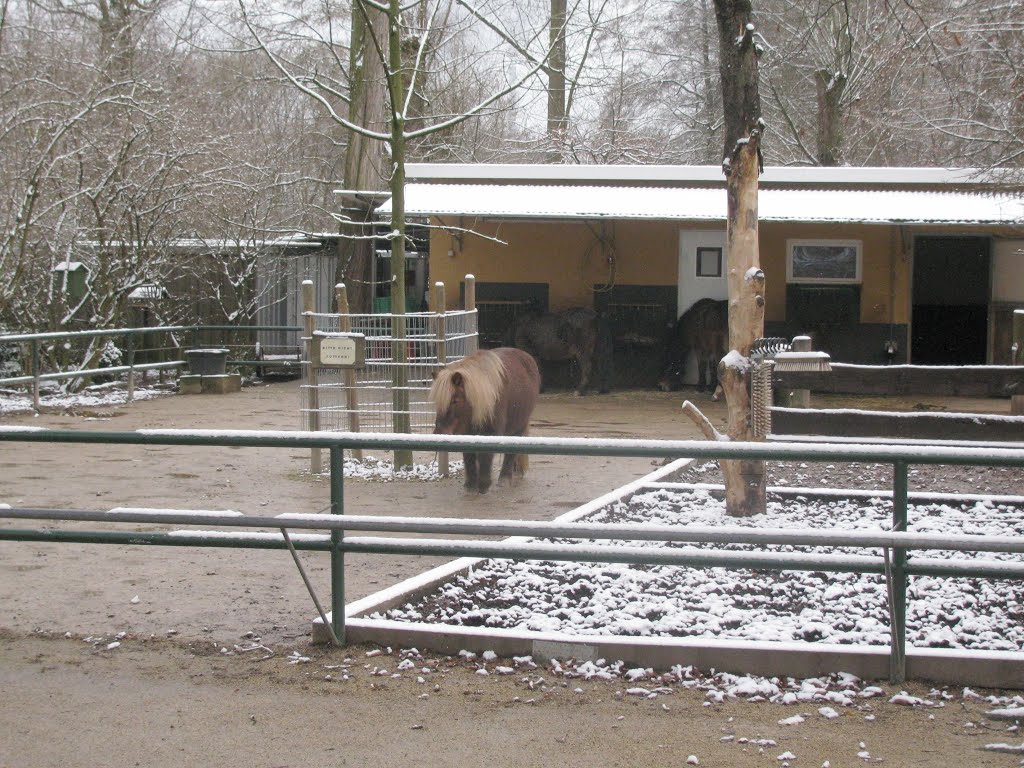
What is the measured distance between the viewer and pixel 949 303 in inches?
784

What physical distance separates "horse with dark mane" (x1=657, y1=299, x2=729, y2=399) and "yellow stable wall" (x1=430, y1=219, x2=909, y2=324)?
88cm

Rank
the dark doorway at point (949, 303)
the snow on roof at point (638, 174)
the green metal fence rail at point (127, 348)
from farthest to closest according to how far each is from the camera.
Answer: the dark doorway at point (949, 303)
the snow on roof at point (638, 174)
the green metal fence rail at point (127, 348)

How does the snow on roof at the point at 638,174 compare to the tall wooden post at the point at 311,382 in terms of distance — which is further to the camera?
the snow on roof at the point at 638,174

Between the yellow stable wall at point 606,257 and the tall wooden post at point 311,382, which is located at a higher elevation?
the yellow stable wall at point 606,257

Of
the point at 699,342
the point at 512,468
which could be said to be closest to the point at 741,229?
the point at 512,468

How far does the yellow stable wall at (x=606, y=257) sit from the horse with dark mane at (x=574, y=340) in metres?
0.92

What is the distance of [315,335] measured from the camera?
32.7 feet

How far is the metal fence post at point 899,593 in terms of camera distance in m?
4.28

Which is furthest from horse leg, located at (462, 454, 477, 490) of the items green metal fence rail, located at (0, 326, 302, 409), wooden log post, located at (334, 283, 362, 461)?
green metal fence rail, located at (0, 326, 302, 409)

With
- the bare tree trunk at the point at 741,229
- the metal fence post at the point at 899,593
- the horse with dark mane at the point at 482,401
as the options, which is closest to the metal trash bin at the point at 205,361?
the horse with dark mane at the point at 482,401

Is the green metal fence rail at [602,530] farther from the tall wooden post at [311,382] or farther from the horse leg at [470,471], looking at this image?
the tall wooden post at [311,382]

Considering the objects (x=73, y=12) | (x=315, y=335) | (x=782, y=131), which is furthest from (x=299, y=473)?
(x=782, y=131)

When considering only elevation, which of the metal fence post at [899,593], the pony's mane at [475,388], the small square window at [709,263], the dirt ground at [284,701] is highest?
the small square window at [709,263]

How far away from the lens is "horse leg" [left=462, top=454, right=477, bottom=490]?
8.88m
